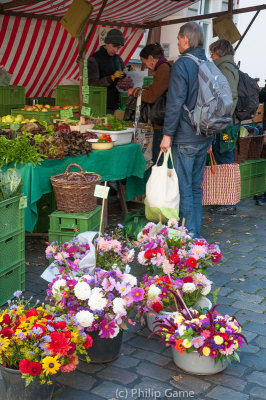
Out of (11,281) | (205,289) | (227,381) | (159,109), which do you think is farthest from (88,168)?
(227,381)

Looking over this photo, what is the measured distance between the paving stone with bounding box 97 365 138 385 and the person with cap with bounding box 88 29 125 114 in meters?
5.42

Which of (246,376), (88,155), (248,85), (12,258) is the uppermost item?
(248,85)

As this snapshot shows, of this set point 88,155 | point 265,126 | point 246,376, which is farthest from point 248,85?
point 246,376

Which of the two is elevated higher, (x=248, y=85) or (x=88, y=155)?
(x=248, y=85)

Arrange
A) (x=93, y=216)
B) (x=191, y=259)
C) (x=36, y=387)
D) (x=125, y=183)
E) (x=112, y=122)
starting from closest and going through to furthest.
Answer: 1. (x=36, y=387)
2. (x=191, y=259)
3. (x=93, y=216)
4. (x=112, y=122)
5. (x=125, y=183)

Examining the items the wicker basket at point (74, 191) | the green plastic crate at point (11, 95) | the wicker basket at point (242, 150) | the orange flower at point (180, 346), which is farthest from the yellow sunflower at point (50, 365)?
the green plastic crate at point (11, 95)

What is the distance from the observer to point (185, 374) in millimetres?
3365

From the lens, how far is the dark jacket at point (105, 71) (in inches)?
316

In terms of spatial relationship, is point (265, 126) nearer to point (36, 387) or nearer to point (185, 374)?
point (185, 374)

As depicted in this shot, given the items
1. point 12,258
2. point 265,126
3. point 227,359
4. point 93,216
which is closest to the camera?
point 227,359

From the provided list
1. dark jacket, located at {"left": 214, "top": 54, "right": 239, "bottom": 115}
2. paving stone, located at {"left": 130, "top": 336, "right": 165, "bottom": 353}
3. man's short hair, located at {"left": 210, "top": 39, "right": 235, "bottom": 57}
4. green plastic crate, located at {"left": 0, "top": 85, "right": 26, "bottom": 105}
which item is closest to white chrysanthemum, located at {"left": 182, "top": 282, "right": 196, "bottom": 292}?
paving stone, located at {"left": 130, "top": 336, "right": 165, "bottom": 353}

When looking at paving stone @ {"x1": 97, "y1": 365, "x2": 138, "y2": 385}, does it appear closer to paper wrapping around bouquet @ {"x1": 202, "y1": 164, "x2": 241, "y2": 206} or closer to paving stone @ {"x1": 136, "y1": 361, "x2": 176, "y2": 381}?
paving stone @ {"x1": 136, "y1": 361, "x2": 176, "y2": 381}

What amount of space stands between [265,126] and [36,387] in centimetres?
592

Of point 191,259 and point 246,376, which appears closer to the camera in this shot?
point 246,376
